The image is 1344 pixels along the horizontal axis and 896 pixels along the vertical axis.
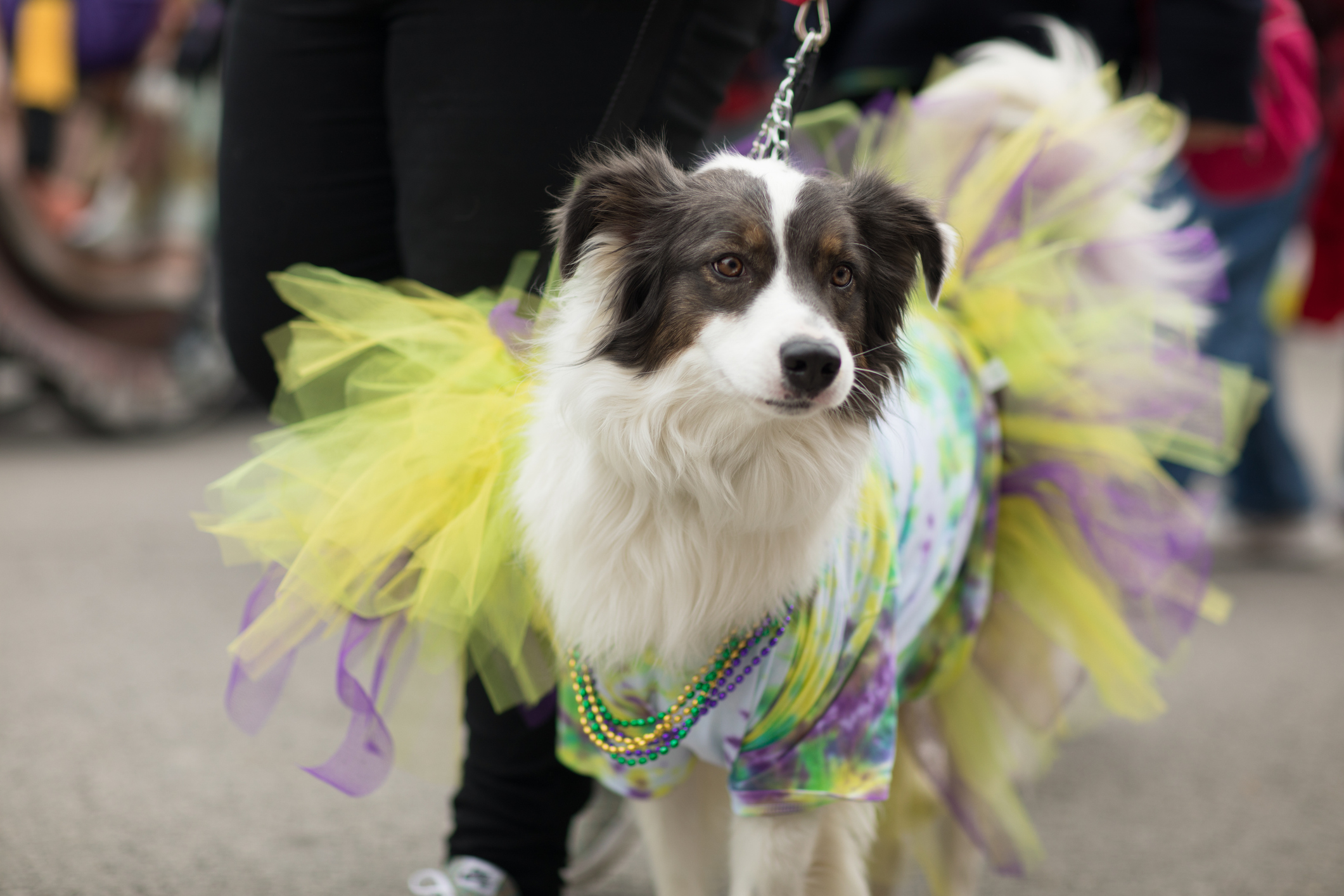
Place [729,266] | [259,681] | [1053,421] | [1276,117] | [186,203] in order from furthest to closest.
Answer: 1. [186,203]
2. [1276,117]
3. [1053,421]
4. [259,681]
5. [729,266]

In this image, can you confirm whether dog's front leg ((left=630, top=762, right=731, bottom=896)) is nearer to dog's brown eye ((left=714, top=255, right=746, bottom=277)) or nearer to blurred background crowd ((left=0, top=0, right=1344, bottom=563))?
dog's brown eye ((left=714, top=255, right=746, bottom=277))

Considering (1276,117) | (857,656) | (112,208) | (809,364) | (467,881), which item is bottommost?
(112,208)

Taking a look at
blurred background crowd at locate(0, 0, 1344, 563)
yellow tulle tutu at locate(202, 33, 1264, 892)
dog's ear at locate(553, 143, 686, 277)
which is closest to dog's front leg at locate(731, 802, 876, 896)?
yellow tulle tutu at locate(202, 33, 1264, 892)

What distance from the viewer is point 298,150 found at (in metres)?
1.94

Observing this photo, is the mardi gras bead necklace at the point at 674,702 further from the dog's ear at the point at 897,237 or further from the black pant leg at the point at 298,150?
the black pant leg at the point at 298,150

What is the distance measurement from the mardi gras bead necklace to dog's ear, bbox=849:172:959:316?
0.49 meters

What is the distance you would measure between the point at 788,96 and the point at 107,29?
4.89 meters

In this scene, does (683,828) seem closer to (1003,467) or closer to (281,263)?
(1003,467)

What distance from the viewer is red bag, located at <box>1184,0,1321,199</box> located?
2.91m

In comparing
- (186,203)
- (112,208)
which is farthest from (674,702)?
(112,208)

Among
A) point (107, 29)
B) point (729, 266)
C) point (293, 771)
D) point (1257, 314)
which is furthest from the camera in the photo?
point (107, 29)

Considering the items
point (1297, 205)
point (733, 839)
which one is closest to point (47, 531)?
point (733, 839)

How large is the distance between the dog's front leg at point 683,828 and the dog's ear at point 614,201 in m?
0.83

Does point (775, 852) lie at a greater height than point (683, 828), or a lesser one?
greater
